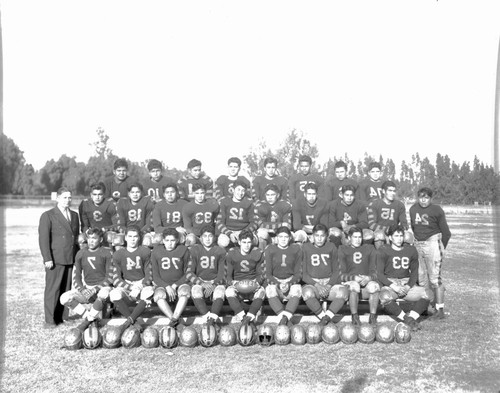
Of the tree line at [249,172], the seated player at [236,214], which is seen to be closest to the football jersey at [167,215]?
the seated player at [236,214]

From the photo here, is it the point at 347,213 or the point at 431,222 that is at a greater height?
the point at 347,213

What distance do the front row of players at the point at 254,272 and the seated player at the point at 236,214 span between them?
80cm

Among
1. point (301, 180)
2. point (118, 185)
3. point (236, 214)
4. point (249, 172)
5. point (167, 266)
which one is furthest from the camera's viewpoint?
point (249, 172)

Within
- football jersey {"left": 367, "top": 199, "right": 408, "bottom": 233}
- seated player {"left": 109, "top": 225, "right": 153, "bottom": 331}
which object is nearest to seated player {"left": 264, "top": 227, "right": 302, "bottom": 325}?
football jersey {"left": 367, "top": 199, "right": 408, "bottom": 233}

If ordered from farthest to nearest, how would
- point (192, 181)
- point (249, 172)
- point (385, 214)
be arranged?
point (249, 172) → point (192, 181) → point (385, 214)

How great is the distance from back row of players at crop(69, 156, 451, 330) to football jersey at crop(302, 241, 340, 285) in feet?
0.05

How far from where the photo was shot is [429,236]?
27.4 feet

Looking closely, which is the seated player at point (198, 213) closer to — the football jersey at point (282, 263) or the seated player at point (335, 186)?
the football jersey at point (282, 263)

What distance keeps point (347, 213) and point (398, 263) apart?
52.3 inches

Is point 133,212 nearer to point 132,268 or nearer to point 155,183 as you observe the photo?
point 155,183

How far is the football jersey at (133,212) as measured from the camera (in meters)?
8.45

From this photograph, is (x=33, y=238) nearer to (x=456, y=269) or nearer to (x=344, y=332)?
(x=456, y=269)

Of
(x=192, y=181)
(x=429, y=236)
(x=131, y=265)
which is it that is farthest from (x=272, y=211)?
(x=429, y=236)

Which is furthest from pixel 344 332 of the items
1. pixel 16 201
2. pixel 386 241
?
pixel 16 201
